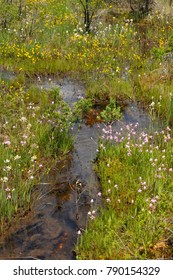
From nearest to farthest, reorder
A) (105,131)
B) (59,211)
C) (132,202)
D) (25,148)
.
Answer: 1. (132,202)
2. (59,211)
3. (25,148)
4. (105,131)

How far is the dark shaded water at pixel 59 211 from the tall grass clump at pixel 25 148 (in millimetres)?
225

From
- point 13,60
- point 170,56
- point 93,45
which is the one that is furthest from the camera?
point 93,45

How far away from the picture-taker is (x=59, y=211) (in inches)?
227

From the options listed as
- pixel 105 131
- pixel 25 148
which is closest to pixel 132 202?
pixel 105 131

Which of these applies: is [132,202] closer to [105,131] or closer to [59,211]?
[59,211]

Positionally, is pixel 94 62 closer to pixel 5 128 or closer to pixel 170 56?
pixel 170 56

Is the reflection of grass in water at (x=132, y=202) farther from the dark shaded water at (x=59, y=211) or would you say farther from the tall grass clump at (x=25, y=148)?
the tall grass clump at (x=25, y=148)

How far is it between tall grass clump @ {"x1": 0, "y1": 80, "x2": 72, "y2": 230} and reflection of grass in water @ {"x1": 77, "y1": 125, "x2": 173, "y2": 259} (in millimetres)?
924

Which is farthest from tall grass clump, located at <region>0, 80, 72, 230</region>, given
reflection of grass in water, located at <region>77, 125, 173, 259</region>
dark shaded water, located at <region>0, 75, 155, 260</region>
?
reflection of grass in water, located at <region>77, 125, 173, 259</region>

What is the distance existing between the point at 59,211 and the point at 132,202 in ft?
4.02

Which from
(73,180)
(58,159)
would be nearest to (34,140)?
(58,159)

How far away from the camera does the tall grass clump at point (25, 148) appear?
18.4 feet

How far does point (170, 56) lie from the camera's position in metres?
11.0

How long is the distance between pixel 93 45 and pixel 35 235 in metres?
9.08
